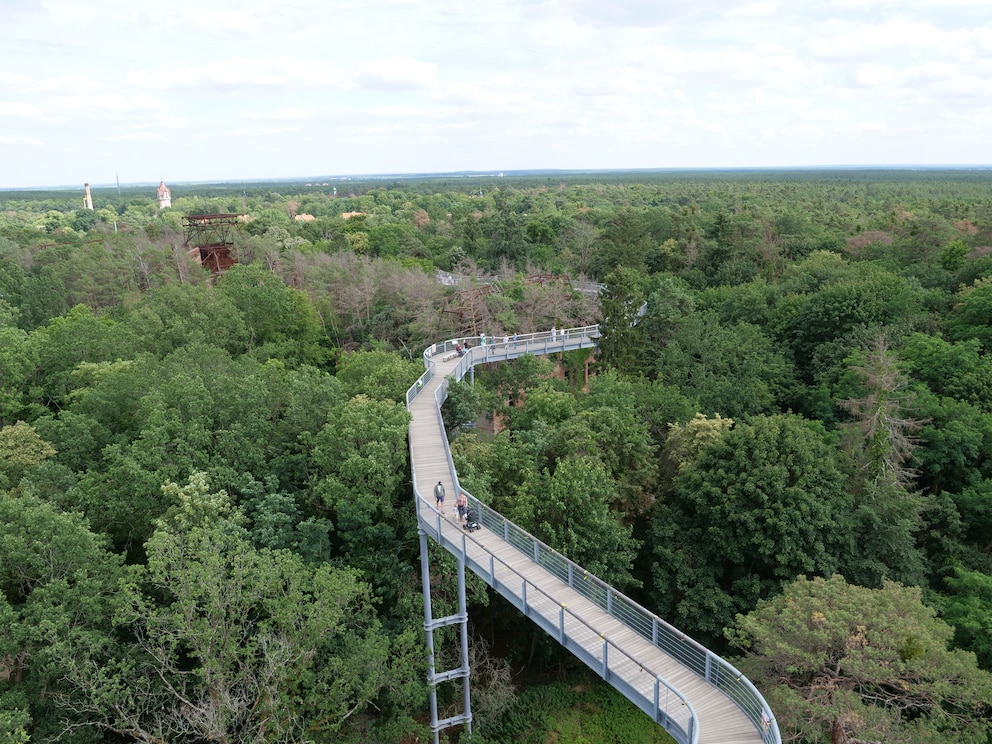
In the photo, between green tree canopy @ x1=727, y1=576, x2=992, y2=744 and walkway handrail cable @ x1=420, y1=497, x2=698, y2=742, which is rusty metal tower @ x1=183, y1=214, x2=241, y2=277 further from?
green tree canopy @ x1=727, y1=576, x2=992, y2=744

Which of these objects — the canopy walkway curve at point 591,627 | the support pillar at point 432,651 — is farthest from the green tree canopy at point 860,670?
the support pillar at point 432,651

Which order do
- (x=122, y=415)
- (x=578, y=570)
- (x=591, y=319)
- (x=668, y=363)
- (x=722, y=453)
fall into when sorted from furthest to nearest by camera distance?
1. (x=591, y=319)
2. (x=668, y=363)
3. (x=122, y=415)
4. (x=722, y=453)
5. (x=578, y=570)

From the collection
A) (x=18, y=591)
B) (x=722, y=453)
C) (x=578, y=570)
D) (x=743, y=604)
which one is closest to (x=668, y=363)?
(x=722, y=453)

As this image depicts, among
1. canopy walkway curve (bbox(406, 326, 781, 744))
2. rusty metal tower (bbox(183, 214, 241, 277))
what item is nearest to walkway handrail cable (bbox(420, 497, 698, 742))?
canopy walkway curve (bbox(406, 326, 781, 744))

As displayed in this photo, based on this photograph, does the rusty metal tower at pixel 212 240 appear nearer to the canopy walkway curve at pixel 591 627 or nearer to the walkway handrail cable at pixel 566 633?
the canopy walkway curve at pixel 591 627

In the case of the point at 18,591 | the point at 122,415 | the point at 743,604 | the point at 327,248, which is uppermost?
the point at 327,248

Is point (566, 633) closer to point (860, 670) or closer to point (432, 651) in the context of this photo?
point (860, 670)

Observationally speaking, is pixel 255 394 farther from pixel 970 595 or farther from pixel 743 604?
pixel 970 595

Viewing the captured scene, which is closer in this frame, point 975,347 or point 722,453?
point 722,453
